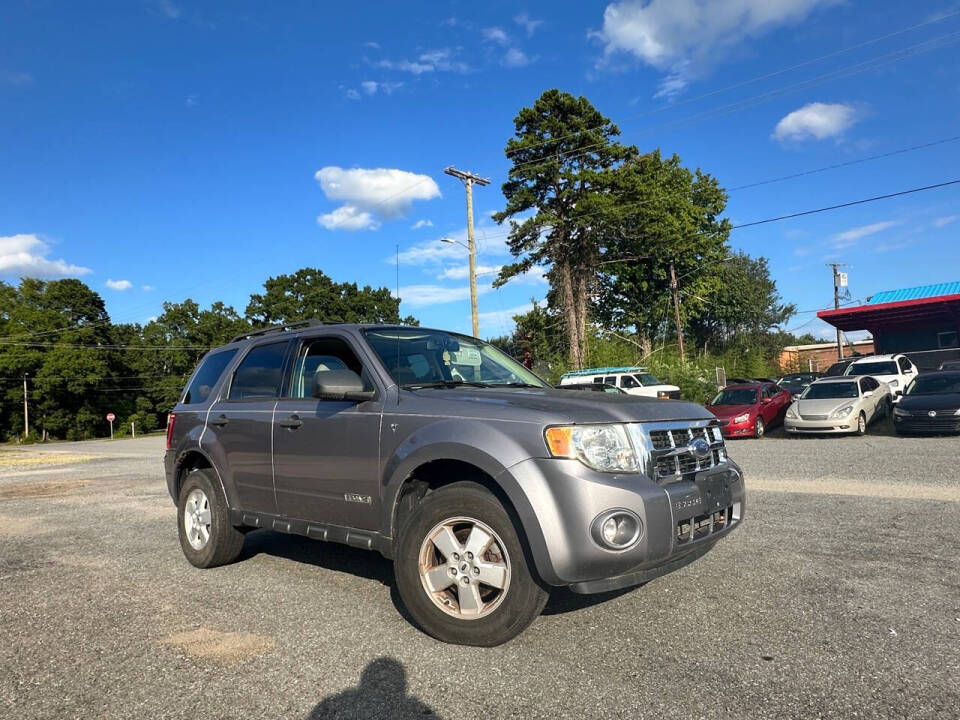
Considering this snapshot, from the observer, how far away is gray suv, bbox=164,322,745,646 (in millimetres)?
3379

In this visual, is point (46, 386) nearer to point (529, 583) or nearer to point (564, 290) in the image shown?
point (564, 290)

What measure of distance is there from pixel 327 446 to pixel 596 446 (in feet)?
6.09

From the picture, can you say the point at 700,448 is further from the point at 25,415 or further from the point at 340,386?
the point at 25,415

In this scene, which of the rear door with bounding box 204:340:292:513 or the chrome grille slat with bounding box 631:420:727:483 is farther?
the rear door with bounding box 204:340:292:513

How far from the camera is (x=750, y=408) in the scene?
59.8 ft

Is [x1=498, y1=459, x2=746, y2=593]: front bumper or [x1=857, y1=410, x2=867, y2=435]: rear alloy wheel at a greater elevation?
[x1=498, y1=459, x2=746, y2=593]: front bumper

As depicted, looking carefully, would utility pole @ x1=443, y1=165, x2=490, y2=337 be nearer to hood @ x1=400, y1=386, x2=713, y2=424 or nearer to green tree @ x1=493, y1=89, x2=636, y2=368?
green tree @ x1=493, y1=89, x2=636, y2=368

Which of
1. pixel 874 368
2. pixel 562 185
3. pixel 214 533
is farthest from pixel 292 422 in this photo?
pixel 562 185

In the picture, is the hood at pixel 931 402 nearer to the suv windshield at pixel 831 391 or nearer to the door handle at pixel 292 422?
the suv windshield at pixel 831 391

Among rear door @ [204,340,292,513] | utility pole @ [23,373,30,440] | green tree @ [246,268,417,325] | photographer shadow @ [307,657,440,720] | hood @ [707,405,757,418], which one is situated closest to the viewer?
photographer shadow @ [307,657,440,720]

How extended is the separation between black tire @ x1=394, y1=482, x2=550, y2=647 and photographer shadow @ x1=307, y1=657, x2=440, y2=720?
378 mm

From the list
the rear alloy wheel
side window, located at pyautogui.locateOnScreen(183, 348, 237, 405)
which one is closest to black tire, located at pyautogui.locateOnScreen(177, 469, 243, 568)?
side window, located at pyautogui.locateOnScreen(183, 348, 237, 405)

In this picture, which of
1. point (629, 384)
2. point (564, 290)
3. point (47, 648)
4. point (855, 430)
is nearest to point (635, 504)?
point (47, 648)

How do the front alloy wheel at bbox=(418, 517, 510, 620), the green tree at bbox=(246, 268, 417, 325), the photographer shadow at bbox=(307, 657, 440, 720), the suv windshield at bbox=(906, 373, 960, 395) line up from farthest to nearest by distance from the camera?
the green tree at bbox=(246, 268, 417, 325) → the suv windshield at bbox=(906, 373, 960, 395) → the front alloy wheel at bbox=(418, 517, 510, 620) → the photographer shadow at bbox=(307, 657, 440, 720)
